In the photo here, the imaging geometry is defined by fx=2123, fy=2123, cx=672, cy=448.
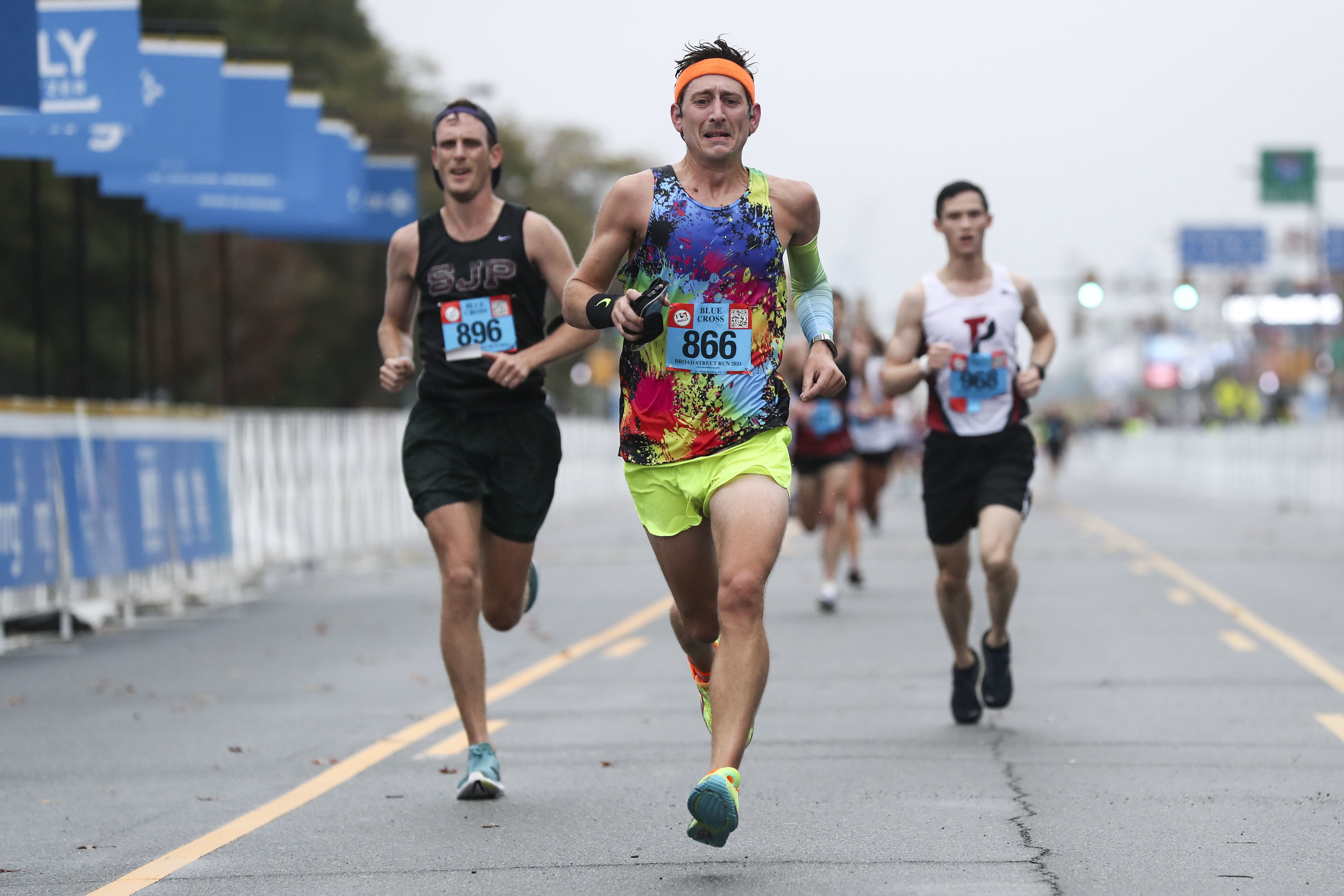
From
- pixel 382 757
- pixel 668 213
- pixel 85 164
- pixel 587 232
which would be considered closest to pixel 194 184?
pixel 85 164

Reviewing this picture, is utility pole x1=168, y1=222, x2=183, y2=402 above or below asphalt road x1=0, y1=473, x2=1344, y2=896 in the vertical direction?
above

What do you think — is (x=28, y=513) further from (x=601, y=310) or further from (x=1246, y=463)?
(x=1246, y=463)

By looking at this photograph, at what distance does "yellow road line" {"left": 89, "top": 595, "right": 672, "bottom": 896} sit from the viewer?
5.79m

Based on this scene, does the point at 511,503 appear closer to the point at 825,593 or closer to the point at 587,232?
the point at 825,593

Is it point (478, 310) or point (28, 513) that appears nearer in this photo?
point (478, 310)

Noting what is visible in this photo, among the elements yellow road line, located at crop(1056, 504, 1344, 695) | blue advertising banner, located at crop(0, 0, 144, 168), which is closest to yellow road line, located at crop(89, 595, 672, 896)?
yellow road line, located at crop(1056, 504, 1344, 695)

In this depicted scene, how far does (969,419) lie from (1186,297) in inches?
1248

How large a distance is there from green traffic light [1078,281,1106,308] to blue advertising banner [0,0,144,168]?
2541cm

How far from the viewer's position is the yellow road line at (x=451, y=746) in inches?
319

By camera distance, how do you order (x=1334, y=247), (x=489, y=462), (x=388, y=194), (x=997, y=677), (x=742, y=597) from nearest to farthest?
1. (x=742, y=597)
2. (x=489, y=462)
3. (x=997, y=677)
4. (x=388, y=194)
5. (x=1334, y=247)

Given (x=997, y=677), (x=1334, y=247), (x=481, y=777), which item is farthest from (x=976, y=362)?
(x=1334, y=247)

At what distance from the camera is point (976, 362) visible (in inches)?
342

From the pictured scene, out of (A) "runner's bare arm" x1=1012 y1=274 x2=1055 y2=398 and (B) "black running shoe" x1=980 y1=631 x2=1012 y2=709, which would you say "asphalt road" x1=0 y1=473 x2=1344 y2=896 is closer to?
(B) "black running shoe" x1=980 y1=631 x2=1012 y2=709

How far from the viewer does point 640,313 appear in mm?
5656
